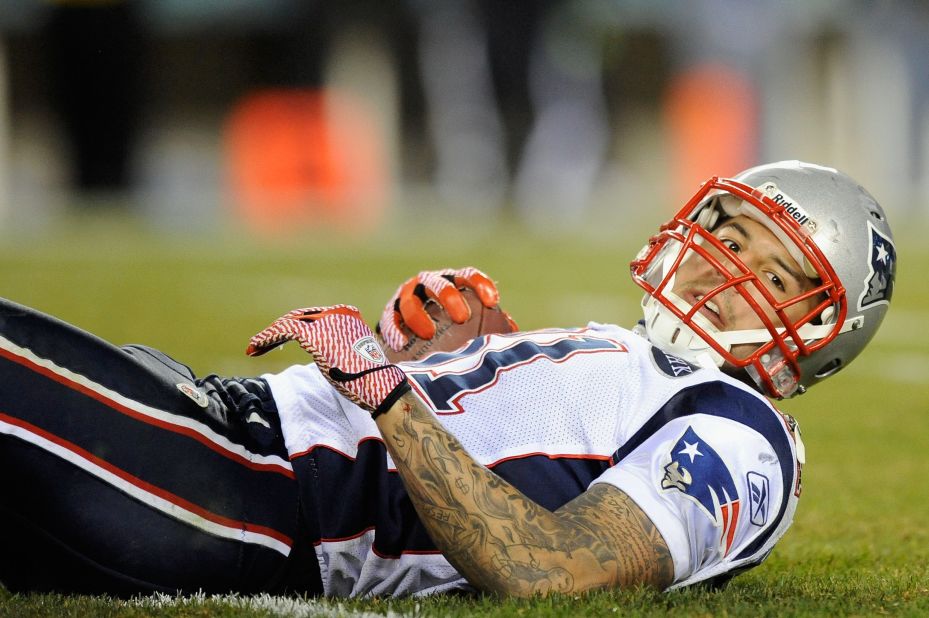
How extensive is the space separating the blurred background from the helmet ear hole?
1397 centimetres

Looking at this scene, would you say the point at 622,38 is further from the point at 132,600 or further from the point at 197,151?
the point at 132,600

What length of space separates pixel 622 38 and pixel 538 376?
18156 millimetres

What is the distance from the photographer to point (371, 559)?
8.66 ft

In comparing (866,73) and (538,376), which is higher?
(866,73)

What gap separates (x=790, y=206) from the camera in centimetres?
300

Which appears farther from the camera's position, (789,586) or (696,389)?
(789,586)

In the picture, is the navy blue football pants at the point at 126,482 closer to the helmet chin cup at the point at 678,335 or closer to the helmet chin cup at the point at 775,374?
the helmet chin cup at the point at 678,335

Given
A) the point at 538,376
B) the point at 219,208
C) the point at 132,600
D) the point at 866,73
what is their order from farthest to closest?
the point at 866,73
the point at 219,208
the point at 538,376
the point at 132,600

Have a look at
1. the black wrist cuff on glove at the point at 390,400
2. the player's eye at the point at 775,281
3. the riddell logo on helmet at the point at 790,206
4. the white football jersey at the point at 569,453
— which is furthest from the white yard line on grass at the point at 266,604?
the riddell logo on helmet at the point at 790,206

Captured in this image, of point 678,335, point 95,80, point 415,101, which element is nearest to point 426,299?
point 678,335

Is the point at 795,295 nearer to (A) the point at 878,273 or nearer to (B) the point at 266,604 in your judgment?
(A) the point at 878,273

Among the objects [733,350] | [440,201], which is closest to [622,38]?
[440,201]

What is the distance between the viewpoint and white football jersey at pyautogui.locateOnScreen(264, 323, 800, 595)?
2498 millimetres

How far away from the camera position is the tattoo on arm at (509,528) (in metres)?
2.39
